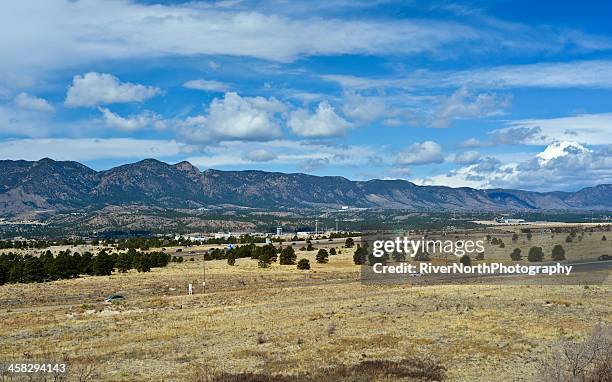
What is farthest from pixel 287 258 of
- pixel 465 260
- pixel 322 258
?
pixel 465 260

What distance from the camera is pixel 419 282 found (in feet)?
185

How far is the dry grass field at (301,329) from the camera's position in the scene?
21.8m

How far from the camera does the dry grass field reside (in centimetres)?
2175

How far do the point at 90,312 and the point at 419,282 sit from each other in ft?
98.1

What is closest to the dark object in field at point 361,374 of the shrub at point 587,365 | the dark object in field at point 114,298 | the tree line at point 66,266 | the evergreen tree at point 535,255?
the shrub at point 587,365

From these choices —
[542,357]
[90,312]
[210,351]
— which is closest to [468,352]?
[542,357]

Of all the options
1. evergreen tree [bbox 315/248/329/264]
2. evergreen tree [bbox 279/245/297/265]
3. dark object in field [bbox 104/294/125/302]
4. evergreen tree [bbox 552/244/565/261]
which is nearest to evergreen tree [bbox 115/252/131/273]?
evergreen tree [bbox 279/245/297/265]

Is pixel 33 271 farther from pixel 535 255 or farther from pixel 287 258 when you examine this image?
pixel 535 255

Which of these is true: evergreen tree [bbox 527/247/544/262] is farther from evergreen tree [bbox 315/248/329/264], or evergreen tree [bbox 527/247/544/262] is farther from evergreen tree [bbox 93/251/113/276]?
evergreen tree [bbox 93/251/113/276]

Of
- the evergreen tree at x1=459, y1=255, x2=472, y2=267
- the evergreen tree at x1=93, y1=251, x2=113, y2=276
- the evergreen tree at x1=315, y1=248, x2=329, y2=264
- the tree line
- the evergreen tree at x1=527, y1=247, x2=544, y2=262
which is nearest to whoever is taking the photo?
the evergreen tree at x1=459, y1=255, x2=472, y2=267

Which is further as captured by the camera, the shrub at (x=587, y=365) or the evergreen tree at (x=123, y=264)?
the evergreen tree at (x=123, y=264)

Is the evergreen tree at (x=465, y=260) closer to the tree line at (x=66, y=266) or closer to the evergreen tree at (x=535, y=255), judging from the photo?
the evergreen tree at (x=535, y=255)

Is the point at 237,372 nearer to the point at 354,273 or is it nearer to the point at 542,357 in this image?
the point at 542,357

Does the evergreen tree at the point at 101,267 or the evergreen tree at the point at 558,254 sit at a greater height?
the evergreen tree at the point at 558,254
